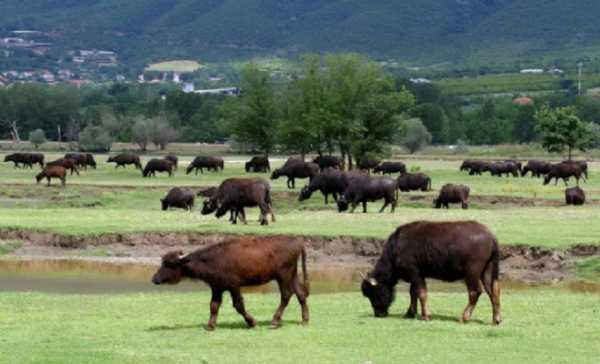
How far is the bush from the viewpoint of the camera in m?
120

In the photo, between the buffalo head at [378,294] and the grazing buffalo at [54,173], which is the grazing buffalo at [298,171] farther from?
the buffalo head at [378,294]

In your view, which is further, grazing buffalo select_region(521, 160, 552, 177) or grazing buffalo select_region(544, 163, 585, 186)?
grazing buffalo select_region(521, 160, 552, 177)

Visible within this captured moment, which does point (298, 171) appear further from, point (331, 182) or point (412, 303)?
point (412, 303)

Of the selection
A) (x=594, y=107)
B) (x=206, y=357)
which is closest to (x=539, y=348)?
(x=206, y=357)

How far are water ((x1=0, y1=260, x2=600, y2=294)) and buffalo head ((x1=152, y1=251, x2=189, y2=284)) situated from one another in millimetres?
8033

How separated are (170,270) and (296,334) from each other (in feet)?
7.42

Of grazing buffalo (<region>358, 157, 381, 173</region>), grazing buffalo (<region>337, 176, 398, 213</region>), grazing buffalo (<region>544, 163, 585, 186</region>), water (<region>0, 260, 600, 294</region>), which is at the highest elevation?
grazing buffalo (<region>337, 176, 398, 213</region>)

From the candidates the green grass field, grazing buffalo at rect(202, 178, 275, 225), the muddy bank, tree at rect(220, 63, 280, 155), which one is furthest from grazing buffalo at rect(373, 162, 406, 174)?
the green grass field

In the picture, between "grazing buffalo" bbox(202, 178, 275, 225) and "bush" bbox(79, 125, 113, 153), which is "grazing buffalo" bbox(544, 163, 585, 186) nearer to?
"grazing buffalo" bbox(202, 178, 275, 225)

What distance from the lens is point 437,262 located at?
63.4 feet

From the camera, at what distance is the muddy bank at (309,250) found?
30.8 meters

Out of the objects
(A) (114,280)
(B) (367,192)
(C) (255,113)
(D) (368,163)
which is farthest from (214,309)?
(C) (255,113)

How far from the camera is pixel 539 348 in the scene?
17.2m

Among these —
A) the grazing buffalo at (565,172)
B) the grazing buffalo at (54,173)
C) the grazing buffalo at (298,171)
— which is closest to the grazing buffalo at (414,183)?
the grazing buffalo at (298,171)
